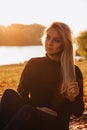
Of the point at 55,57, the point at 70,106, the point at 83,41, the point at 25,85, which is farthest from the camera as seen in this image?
the point at 83,41

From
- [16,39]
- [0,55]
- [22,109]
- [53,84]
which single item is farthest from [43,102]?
[16,39]

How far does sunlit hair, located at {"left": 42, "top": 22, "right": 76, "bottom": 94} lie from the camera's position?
17.3 ft

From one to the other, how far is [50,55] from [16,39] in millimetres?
89284

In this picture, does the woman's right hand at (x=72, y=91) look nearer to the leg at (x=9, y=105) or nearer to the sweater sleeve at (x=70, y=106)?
the sweater sleeve at (x=70, y=106)

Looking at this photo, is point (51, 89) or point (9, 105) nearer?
point (9, 105)

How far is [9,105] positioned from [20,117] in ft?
1.55

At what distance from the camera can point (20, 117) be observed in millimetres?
4957

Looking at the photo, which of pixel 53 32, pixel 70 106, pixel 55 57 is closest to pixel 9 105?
pixel 70 106

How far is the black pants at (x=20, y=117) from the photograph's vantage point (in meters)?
4.93

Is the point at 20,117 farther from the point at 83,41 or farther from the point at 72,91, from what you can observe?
the point at 83,41

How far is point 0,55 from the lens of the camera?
197ft

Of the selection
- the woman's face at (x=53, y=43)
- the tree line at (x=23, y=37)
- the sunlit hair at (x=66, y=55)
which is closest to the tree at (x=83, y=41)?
the tree line at (x=23, y=37)

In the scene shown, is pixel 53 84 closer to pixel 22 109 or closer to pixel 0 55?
pixel 22 109

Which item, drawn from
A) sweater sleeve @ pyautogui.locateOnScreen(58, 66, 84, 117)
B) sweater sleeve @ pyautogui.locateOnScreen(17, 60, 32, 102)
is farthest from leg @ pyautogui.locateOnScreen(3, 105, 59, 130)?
sweater sleeve @ pyautogui.locateOnScreen(17, 60, 32, 102)
